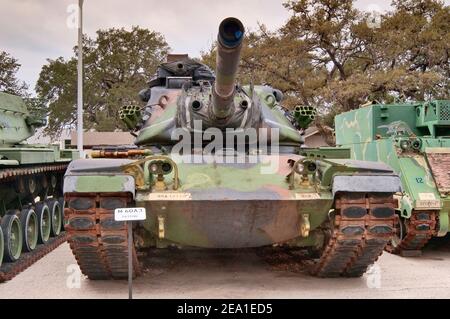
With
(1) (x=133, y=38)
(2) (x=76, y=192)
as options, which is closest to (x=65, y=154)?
(2) (x=76, y=192)

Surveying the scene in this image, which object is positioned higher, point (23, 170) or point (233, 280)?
point (23, 170)

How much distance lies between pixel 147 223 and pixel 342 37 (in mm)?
19246

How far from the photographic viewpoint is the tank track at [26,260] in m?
7.67

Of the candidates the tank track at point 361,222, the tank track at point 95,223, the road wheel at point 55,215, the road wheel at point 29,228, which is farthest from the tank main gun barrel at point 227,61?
the road wheel at point 55,215

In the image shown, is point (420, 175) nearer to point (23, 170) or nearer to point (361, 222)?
point (361, 222)

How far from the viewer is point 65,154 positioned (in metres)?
12.5

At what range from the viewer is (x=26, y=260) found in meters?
8.55

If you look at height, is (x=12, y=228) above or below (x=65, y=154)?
below

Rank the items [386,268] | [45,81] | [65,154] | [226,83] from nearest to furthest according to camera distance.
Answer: [226,83], [386,268], [65,154], [45,81]

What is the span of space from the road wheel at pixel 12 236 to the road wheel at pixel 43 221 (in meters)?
1.08

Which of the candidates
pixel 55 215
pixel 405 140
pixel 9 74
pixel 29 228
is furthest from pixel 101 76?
pixel 405 140

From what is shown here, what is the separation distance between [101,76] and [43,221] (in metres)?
27.6

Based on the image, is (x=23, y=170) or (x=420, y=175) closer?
(x=23, y=170)
